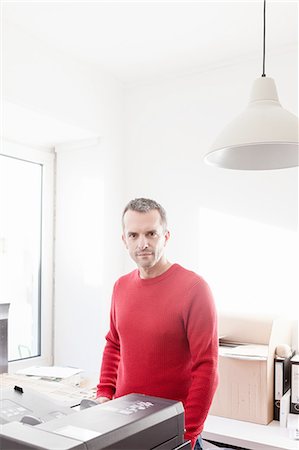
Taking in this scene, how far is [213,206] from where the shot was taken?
2.86m

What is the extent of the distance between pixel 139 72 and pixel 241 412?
6.78ft

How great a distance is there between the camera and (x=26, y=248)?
311 cm

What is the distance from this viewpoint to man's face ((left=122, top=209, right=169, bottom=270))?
4.85 ft

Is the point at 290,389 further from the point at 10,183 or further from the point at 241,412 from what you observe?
the point at 10,183

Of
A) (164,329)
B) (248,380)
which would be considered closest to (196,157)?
(248,380)

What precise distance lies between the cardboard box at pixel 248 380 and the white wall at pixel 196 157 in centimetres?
41

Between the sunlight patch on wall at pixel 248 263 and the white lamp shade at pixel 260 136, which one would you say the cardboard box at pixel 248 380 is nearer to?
the sunlight patch on wall at pixel 248 263

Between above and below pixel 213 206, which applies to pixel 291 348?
below

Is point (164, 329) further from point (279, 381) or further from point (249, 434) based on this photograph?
point (279, 381)

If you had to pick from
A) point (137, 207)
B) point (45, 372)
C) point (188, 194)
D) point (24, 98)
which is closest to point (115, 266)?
point (188, 194)

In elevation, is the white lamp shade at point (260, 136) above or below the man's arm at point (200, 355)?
above

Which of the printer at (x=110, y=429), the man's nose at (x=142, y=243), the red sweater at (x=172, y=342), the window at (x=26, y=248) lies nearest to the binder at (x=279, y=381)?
the red sweater at (x=172, y=342)

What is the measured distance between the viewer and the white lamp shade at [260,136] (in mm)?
1382

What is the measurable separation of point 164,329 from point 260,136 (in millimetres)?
648
